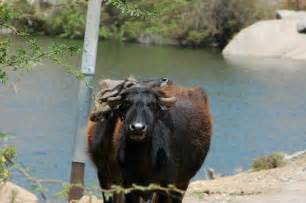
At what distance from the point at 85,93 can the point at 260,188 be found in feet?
8.35

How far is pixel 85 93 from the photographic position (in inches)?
417

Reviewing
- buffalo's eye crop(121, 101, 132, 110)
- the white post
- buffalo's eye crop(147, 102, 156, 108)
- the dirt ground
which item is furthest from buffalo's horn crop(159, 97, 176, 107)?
the white post

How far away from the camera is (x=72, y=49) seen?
525cm

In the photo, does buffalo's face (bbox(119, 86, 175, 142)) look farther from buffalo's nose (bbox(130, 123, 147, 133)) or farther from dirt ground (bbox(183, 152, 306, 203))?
dirt ground (bbox(183, 152, 306, 203))

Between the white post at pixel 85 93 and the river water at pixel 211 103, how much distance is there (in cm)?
21

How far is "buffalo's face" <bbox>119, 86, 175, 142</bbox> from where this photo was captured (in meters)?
7.16

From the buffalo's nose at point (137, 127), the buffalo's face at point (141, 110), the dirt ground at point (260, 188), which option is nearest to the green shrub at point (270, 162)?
the dirt ground at point (260, 188)

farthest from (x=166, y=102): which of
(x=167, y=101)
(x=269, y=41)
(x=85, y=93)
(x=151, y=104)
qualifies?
(x=269, y=41)

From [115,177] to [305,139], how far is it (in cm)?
1427

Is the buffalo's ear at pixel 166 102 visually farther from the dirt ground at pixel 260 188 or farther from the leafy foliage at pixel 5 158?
the leafy foliage at pixel 5 158

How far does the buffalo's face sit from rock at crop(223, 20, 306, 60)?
40.1 metres

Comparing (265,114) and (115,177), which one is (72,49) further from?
(265,114)

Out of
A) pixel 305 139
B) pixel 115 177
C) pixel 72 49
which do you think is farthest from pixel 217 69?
pixel 72 49

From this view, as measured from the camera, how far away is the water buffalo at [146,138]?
743 cm
